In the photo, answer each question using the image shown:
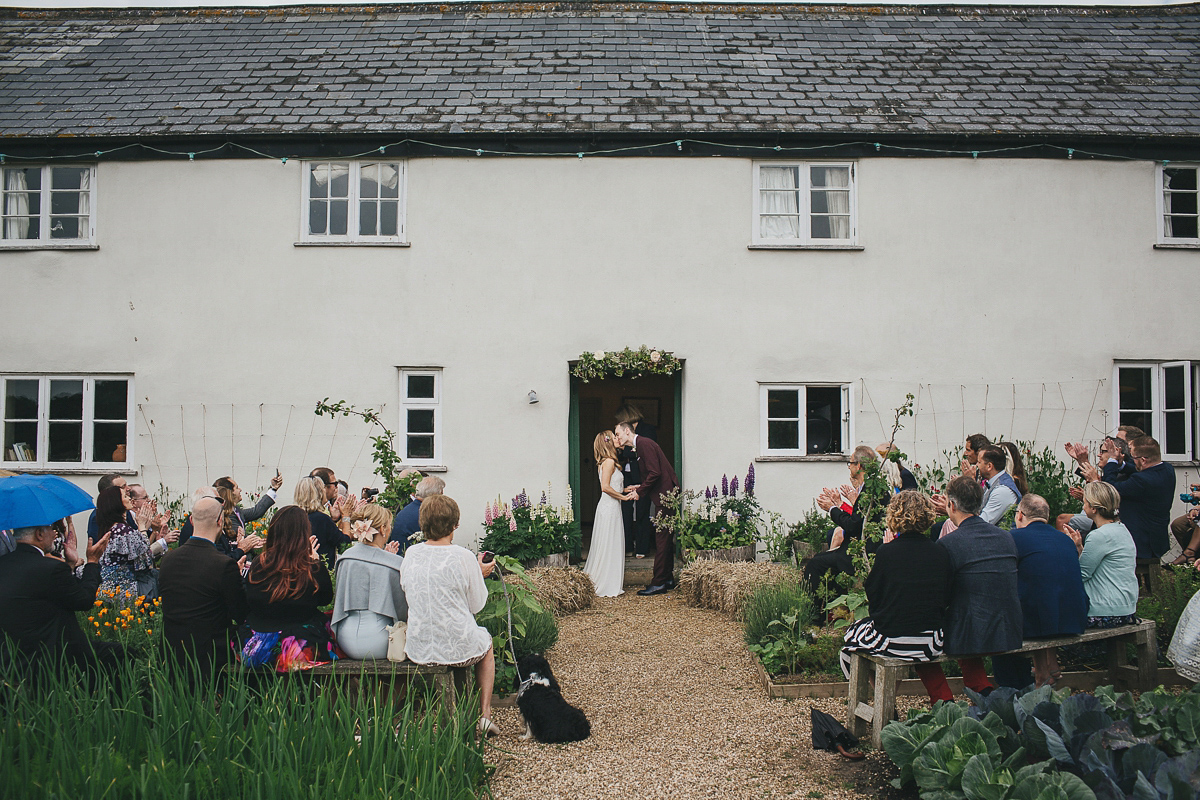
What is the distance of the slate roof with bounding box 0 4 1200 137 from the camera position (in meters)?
11.0

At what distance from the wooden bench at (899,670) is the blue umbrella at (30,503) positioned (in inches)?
181

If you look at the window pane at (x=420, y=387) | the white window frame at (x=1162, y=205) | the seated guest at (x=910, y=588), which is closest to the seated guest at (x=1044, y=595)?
the seated guest at (x=910, y=588)

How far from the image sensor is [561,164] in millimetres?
10914

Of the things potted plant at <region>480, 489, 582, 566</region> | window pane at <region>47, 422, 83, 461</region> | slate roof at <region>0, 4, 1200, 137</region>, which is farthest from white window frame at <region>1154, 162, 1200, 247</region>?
window pane at <region>47, 422, 83, 461</region>

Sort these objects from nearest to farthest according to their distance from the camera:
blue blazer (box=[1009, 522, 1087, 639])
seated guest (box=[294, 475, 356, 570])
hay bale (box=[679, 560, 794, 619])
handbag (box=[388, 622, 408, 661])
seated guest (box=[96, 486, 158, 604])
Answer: handbag (box=[388, 622, 408, 661]) → blue blazer (box=[1009, 522, 1087, 639]) → seated guest (box=[96, 486, 158, 604]) → seated guest (box=[294, 475, 356, 570]) → hay bale (box=[679, 560, 794, 619])

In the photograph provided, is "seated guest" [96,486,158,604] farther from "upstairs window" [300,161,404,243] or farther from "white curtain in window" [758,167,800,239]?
"white curtain in window" [758,167,800,239]

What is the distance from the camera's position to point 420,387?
11.0m

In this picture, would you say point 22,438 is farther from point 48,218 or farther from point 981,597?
point 981,597

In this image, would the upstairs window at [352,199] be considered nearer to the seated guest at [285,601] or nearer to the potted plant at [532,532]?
the potted plant at [532,532]

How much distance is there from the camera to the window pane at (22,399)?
36.2ft

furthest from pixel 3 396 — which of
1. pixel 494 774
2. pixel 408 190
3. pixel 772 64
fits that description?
pixel 772 64

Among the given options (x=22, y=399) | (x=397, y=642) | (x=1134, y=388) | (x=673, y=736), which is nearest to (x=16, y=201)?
(x=22, y=399)

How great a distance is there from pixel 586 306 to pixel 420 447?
284 cm

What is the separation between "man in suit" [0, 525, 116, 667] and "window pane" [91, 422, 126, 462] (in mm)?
6835
